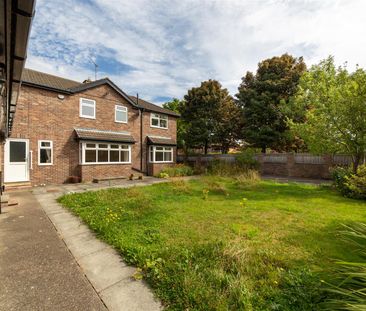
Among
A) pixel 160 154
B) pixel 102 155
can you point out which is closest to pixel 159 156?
pixel 160 154

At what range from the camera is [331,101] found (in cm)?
983

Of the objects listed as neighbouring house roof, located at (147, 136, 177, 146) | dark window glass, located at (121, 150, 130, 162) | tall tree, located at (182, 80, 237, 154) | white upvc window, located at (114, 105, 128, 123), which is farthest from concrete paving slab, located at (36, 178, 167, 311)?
tall tree, located at (182, 80, 237, 154)

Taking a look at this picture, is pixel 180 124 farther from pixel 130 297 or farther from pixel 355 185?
pixel 130 297

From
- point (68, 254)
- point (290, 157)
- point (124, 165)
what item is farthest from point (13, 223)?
point (290, 157)

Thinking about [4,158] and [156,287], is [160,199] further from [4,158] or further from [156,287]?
[4,158]

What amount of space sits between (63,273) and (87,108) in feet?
44.2

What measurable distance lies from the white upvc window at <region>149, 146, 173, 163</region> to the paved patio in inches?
508

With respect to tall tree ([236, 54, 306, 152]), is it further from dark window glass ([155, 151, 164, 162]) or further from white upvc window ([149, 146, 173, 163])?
dark window glass ([155, 151, 164, 162])

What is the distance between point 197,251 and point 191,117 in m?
23.9

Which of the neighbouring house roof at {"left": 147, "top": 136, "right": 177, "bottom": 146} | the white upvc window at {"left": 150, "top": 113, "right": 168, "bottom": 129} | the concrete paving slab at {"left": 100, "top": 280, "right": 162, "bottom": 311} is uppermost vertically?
the white upvc window at {"left": 150, "top": 113, "right": 168, "bottom": 129}

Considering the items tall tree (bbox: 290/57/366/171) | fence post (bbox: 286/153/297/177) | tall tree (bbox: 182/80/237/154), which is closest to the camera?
tall tree (bbox: 290/57/366/171)

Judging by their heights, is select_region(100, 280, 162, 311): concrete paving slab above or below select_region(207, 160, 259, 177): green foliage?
below

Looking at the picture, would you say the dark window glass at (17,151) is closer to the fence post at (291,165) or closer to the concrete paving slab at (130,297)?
Result: the concrete paving slab at (130,297)

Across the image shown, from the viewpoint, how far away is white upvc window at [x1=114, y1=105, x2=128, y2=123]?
53.4 feet
